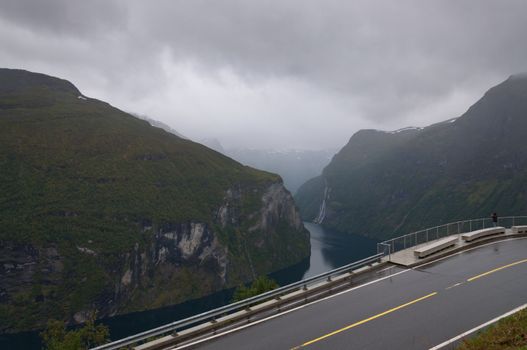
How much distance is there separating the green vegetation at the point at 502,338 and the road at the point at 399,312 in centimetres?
128

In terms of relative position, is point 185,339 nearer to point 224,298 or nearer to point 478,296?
point 478,296

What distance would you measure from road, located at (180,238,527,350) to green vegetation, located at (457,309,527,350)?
1.28 m

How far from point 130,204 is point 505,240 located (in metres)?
178

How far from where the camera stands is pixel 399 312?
17.7 metres


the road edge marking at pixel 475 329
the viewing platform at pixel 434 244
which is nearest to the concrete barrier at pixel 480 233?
the viewing platform at pixel 434 244

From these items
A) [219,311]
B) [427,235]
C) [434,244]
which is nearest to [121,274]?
[427,235]

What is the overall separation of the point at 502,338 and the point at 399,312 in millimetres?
4837

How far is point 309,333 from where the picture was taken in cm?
1598

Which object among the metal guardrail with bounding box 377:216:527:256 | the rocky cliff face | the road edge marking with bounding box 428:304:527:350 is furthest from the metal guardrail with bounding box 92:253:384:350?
the rocky cliff face

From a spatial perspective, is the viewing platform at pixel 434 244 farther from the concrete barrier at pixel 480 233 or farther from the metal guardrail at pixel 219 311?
the metal guardrail at pixel 219 311

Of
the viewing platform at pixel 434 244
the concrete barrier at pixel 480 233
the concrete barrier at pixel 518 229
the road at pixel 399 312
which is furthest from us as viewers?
the concrete barrier at pixel 518 229

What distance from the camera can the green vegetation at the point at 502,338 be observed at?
42.5 ft

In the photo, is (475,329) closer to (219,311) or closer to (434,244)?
(219,311)

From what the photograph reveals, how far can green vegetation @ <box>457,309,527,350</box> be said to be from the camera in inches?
510
